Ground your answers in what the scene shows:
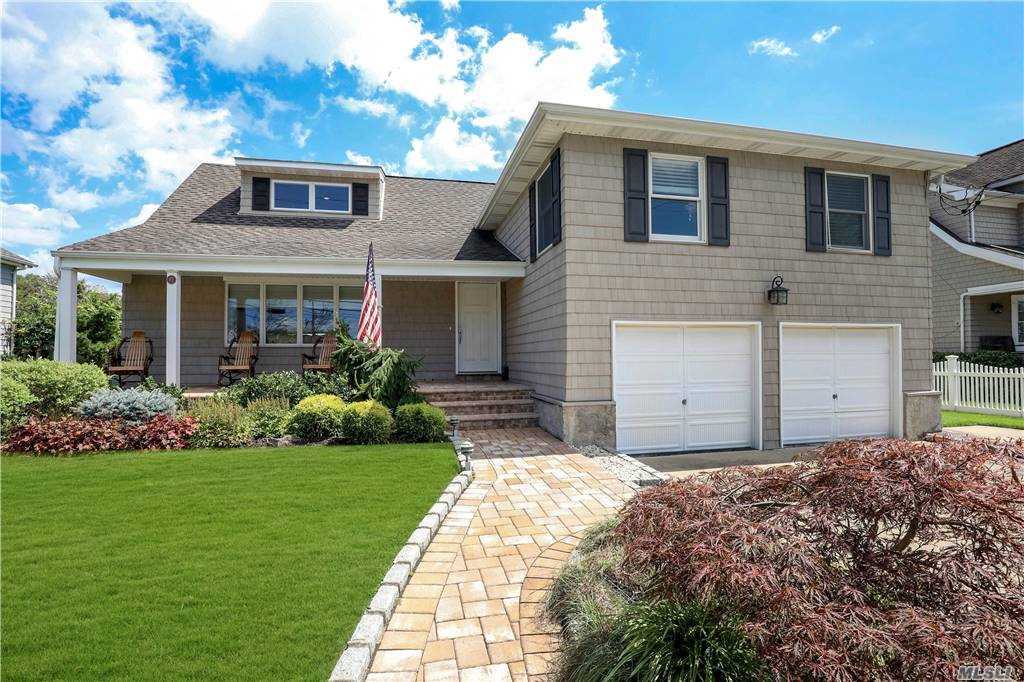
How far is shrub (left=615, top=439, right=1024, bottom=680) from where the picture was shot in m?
1.44


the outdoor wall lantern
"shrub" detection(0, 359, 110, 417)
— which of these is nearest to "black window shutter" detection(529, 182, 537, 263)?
the outdoor wall lantern

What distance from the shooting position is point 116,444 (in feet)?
22.1

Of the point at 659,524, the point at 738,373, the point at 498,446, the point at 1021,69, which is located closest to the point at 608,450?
the point at 498,446

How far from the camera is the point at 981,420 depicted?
10.3 metres

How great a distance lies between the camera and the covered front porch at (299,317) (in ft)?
37.6

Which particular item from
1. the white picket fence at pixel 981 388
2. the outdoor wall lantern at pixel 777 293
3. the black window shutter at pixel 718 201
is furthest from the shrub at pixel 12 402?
the white picket fence at pixel 981 388

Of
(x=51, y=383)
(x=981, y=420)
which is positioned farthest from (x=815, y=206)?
(x=51, y=383)

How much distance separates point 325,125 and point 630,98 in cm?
885

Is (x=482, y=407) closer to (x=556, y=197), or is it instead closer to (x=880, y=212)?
(x=556, y=197)

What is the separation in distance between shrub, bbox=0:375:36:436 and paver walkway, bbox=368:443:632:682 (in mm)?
6977

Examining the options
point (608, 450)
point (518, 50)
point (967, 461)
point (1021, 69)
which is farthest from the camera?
point (518, 50)

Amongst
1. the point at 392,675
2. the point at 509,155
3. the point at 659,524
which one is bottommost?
the point at 392,675

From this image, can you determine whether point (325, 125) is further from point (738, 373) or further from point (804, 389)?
point (804, 389)

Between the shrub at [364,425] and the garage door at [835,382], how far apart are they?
6.62 metres
